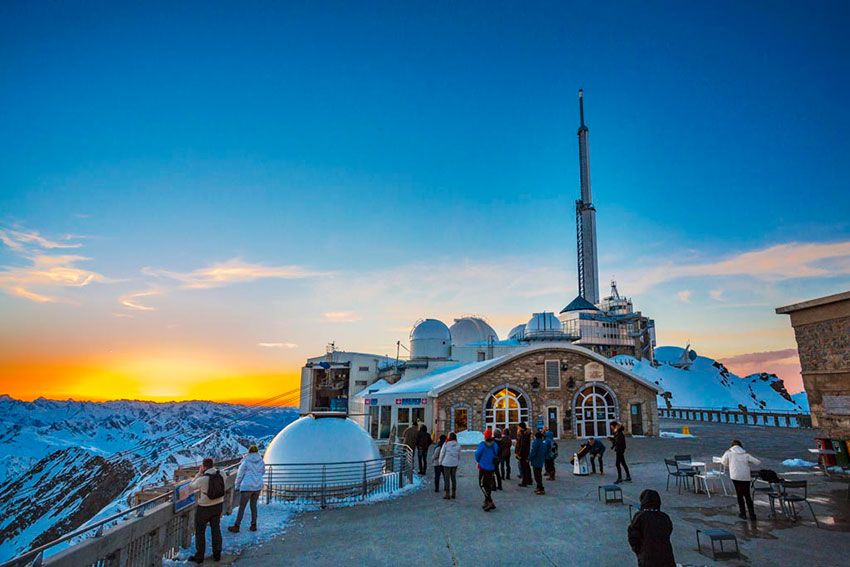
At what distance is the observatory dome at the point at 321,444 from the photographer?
12.4 metres

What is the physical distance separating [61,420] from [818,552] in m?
203

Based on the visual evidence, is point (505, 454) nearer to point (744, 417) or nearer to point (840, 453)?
point (840, 453)

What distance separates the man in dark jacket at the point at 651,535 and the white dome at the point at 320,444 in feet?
29.8

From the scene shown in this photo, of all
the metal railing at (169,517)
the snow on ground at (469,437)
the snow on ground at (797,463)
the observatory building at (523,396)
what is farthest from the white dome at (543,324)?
the metal railing at (169,517)

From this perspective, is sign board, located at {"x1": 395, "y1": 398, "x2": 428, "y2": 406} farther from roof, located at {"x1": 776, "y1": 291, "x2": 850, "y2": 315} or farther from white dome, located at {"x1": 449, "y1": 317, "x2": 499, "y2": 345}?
white dome, located at {"x1": 449, "y1": 317, "x2": 499, "y2": 345}

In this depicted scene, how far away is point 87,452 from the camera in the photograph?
4368 inches

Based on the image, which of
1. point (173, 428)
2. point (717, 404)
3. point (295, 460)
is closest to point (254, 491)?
point (295, 460)

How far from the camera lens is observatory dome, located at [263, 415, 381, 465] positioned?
12.4 meters

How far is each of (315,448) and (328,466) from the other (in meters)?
0.74

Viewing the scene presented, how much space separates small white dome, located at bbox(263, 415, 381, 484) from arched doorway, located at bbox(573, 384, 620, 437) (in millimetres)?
14081

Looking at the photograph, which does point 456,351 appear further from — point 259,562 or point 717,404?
point 717,404

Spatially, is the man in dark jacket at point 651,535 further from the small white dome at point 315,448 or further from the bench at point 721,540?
the small white dome at point 315,448

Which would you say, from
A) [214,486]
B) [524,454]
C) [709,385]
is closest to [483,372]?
[524,454]

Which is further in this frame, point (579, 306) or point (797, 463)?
point (579, 306)
